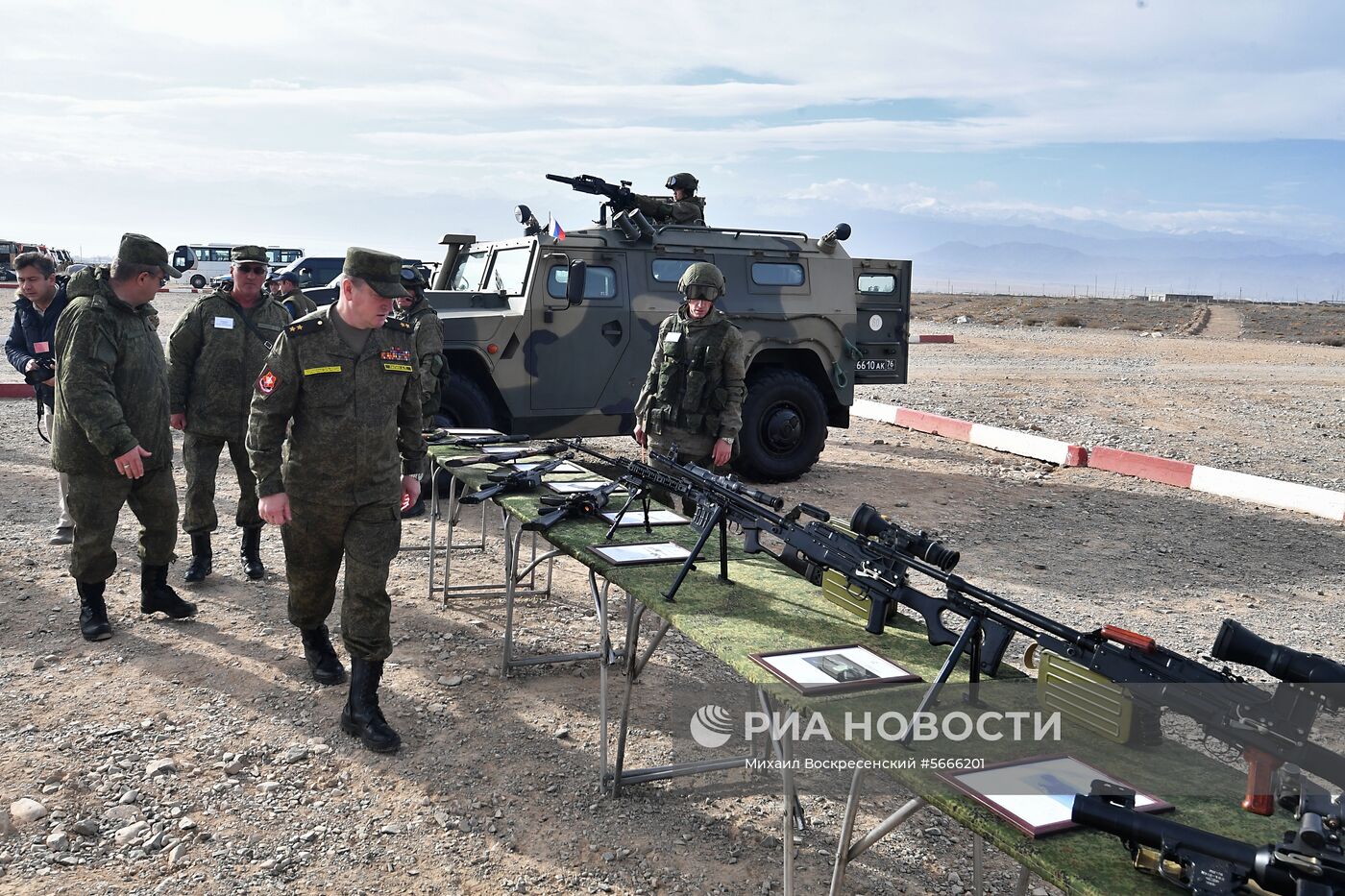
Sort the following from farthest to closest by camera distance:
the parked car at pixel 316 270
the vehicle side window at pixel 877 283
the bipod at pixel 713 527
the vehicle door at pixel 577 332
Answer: the parked car at pixel 316 270, the vehicle side window at pixel 877 283, the vehicle door at pixel 577 332, the bipod at pixel 713 527

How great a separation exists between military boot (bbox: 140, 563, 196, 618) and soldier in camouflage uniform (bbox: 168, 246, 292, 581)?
44 centimetres

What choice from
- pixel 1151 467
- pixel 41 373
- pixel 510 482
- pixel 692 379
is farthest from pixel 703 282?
pixel 1151 467

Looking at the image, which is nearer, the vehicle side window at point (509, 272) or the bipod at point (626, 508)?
the bipod at point (626, 508)

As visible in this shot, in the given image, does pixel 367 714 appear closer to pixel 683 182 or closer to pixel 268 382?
pixel 268 382

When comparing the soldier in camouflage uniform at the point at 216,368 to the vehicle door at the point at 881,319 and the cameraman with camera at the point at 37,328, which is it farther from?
the vehicle door at the point at 881,319

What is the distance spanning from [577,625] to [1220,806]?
140 inches

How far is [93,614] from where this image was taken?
473 centimetres

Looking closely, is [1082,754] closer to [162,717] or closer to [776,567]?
[776,567]

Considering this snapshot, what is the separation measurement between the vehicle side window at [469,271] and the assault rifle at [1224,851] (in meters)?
7.16

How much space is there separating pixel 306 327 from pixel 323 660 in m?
1.53

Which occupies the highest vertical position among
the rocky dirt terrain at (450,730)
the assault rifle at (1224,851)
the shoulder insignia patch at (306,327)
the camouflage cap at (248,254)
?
the camouflage cap at (248,254)

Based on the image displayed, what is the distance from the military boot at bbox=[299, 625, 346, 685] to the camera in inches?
170

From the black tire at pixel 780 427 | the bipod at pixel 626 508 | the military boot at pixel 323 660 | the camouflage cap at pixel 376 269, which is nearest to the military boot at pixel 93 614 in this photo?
the military boot at pixel 323 660

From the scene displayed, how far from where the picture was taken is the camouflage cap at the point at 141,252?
4.57 meters
